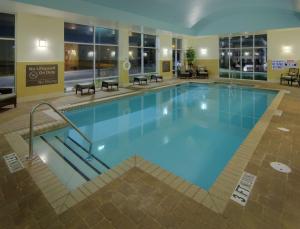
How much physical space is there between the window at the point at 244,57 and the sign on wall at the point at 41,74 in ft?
37.7

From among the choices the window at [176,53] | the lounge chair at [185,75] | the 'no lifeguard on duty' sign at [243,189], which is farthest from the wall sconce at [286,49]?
the 'no lifeguard on duty' sign at [243,189]

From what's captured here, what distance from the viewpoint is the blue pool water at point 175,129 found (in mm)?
3922

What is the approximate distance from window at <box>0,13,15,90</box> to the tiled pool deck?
5.54 metres

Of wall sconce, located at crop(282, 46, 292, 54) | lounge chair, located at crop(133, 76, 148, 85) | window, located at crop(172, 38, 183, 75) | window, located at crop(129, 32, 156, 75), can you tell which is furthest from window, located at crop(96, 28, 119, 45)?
wall sconce, located at crop(282, 46, 292, 54)

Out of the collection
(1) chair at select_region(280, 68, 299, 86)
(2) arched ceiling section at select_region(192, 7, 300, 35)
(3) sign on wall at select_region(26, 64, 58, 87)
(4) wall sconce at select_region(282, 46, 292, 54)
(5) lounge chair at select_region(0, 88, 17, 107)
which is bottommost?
(5) lounge chair at select_region(0, 88, 17, 107)

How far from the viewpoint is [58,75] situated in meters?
8.67

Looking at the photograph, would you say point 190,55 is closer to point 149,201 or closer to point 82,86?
point 82,86

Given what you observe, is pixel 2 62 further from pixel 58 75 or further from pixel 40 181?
pixel 40 181

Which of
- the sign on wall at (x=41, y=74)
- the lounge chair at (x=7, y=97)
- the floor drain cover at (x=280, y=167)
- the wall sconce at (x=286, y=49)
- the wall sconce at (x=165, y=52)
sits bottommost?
the floor drain cover at (x=280, y=167)

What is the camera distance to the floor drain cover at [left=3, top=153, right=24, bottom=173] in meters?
3.03

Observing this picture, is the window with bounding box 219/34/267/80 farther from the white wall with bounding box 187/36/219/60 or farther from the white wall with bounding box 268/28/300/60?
the white wall with bounding box 268/28/300/60

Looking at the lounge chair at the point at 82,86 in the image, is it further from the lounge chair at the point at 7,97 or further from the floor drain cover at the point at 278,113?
the floor drain cover at the point at 278,113

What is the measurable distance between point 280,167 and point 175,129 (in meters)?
2.81

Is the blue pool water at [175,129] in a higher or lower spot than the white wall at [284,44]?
lower
